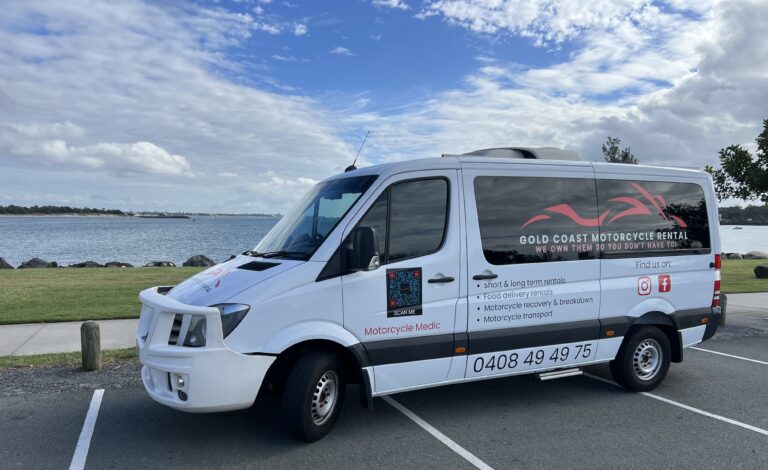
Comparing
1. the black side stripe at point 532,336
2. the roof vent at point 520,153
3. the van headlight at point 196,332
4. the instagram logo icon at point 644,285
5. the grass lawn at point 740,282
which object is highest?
the roof vent at point 520,153

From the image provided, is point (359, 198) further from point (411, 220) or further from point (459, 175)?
point (459, 175)

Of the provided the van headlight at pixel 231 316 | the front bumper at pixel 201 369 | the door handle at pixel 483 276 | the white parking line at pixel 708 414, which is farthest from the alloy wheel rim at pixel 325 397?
the white parking line at pixel 708 414

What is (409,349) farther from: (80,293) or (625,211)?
(80,293)

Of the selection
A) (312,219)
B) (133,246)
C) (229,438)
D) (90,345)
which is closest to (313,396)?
(229,438)

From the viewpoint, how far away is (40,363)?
23.6 ft

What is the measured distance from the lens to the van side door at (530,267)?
5.45 metres

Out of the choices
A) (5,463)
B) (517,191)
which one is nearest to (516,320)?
(517,191)

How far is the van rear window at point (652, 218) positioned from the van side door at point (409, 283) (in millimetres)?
2039

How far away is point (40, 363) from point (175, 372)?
154 inches

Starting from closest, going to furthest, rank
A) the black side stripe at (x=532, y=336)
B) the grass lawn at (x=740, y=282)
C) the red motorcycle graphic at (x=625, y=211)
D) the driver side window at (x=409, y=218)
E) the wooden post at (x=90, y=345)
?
1. the driver side window at (x=409, y=218)
2. the black side stripe at (x=532, y=336)
3. the red motorcycle graphic at (x=625, y=211)
4. the wooden post at (x=90, y=345)
5. the grass lawn at (x=740, y=282)

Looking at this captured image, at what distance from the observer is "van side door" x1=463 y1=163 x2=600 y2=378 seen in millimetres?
5445

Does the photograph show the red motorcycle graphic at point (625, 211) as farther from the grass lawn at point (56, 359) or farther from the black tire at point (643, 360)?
the grass lawn at point (56, 359)

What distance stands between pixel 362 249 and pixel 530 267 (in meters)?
1.95

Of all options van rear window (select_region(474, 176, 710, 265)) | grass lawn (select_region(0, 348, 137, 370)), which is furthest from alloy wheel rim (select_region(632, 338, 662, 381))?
grass lawn (select_region(0, 348, 137, 370))
